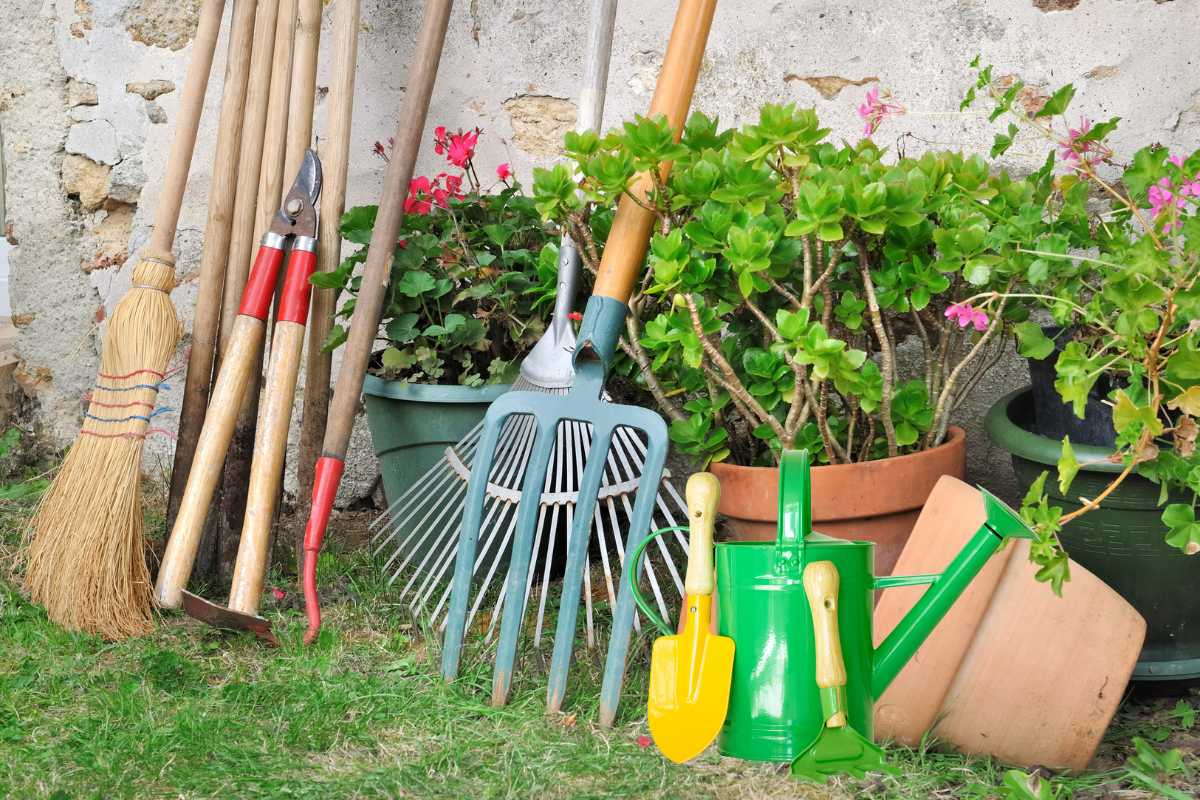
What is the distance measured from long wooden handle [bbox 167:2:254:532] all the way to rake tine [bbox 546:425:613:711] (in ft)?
2.87

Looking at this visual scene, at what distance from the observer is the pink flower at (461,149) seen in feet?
6.72

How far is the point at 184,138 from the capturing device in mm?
2029

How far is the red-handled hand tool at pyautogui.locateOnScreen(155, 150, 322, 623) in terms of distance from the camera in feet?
6.13

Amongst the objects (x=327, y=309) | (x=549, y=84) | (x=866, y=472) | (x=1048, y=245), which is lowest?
(x=866, y=472)

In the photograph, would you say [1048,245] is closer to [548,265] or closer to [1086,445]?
[1086,445]

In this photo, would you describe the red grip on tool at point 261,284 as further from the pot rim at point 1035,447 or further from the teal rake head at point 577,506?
the pot rim at point 1035,447

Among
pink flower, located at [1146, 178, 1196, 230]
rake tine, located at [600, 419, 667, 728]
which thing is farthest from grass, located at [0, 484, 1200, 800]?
pink flower, located at [1146, 178, 1196, 230]

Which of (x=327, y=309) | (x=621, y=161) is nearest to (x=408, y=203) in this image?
(x=327, y=309)

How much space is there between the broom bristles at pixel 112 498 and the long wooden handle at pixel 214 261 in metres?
0.07

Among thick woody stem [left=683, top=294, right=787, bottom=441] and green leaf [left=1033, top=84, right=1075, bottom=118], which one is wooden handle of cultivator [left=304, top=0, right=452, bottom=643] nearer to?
thick woody stem [left=683, top=294, right=787, bottom=441]

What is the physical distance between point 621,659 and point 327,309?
3.07 ft

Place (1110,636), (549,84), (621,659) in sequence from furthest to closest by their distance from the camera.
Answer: (549,84), (621,659), (1110,636)

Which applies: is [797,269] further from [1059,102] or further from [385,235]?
[385,235]

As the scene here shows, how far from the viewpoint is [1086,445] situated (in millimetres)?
1563
